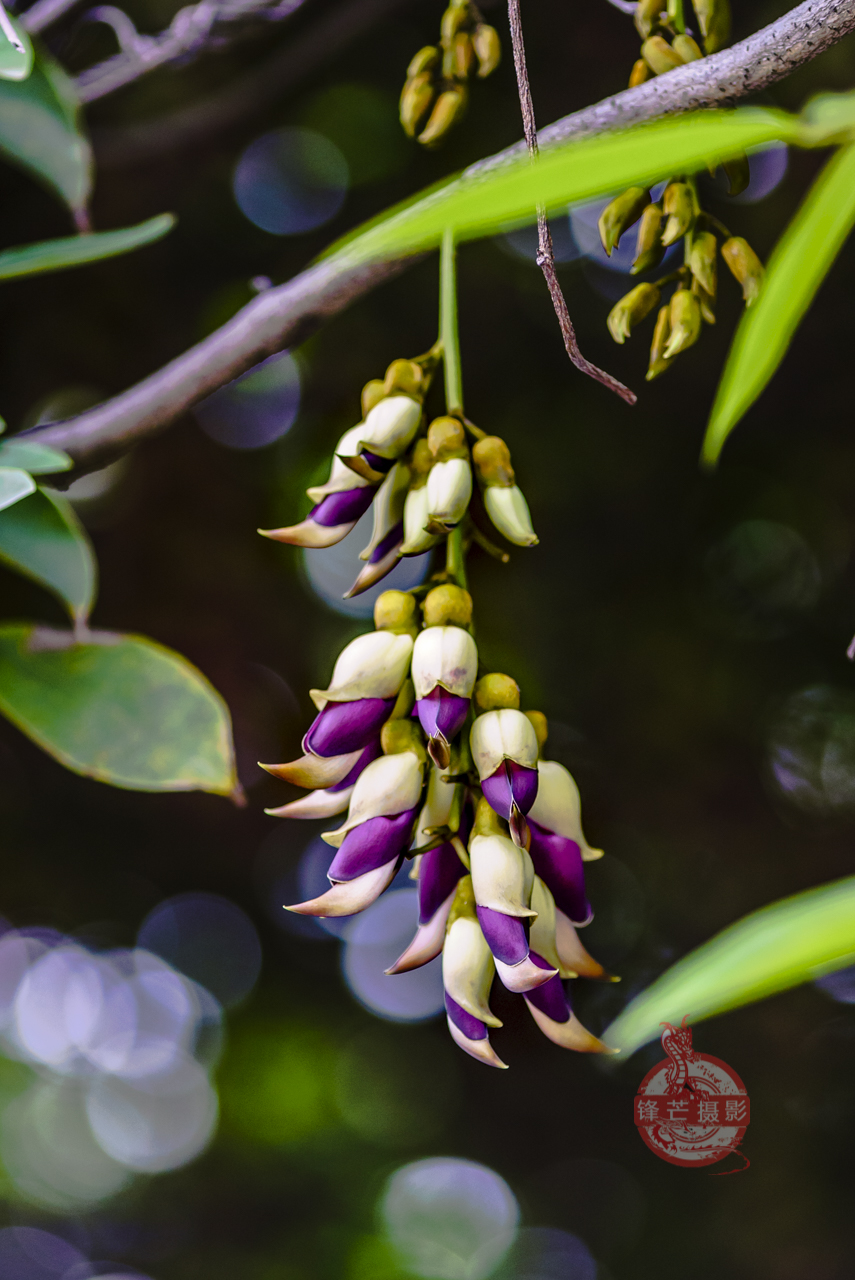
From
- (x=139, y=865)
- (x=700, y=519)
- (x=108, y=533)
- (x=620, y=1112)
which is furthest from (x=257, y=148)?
(x=620, y=1112)

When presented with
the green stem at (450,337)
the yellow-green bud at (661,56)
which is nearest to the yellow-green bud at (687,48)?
the yellow-green bud at (661,56)

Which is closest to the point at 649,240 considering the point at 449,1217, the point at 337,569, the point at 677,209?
the point at 677,209

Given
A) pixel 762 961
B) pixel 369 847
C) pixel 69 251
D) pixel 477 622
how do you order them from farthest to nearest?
pixel 477 622 < pixel 69 251 < pixel 369 847 < pixel 762 961

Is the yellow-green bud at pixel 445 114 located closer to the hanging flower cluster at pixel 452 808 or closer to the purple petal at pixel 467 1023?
the hanging flower cluster at pixel 452 808

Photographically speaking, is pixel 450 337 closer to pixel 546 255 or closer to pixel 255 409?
pixel 546 255

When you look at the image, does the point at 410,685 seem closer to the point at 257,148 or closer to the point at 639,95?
the point at 639,95

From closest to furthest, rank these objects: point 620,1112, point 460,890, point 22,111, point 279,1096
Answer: point 460,890 < point 22,111 < point 620,1112 < point 279,1096

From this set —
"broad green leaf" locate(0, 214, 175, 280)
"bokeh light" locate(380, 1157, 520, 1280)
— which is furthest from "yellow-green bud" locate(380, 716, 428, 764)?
"bokeh light" locate(380, 1157, 520, 1280)

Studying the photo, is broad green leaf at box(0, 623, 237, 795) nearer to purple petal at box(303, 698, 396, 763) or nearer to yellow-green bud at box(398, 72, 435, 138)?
purple petal at box(303, 698, 396, 763)
